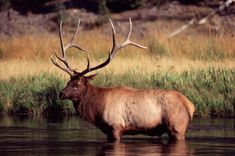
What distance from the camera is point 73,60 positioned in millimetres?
26812

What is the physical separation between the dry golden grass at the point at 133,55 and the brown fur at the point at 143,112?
646 centimetres

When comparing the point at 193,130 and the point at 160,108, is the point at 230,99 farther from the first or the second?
the point at 160,108

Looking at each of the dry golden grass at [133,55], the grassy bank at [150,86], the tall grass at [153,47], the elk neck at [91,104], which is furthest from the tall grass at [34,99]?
the tall grass at [153,47]

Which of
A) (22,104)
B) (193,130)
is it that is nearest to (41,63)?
(22,104)

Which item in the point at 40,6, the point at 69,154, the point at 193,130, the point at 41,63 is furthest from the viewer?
the point at 40,6

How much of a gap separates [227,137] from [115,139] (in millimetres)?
1920

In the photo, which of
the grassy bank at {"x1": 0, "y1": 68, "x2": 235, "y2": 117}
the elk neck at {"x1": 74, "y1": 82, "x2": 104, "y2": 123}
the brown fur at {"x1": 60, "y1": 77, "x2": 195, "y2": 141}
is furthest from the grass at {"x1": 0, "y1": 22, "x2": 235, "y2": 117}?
the brown fur at {"x1": 60, "y1": 77, "x2": 195, "y2": 141}

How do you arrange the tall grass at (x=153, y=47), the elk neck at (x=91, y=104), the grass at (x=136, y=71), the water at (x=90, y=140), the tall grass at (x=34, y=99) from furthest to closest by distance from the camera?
the tall grass at (x=153, y=47) < the tall grass at (x=34, y=99) < the grass at (x=136, y=71) < the elk neck at (x=91, y=104) < the water at (x=90, y=140)

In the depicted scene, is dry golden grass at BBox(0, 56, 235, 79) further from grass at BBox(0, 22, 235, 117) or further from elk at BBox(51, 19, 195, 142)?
elk at BBox(51, 19, 195, 142)

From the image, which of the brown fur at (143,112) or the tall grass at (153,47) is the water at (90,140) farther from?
the tall grass at (153,47)

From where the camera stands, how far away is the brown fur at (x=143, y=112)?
54.0 feet

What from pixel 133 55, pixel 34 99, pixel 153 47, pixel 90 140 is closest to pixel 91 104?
pixel 90 140

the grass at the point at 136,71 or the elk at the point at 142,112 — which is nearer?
the elk at the point at 142,112

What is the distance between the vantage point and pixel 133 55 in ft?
90.9
